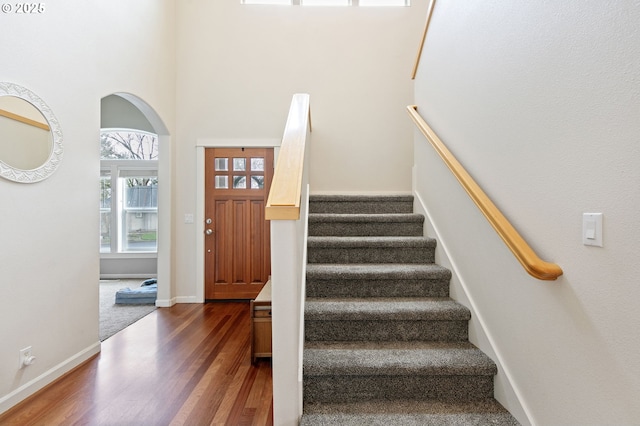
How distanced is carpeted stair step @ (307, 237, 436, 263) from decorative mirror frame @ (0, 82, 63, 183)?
1840 millimetres

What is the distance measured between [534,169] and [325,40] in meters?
3.40

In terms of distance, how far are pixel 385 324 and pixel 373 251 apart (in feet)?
2.06

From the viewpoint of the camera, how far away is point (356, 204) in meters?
3.00

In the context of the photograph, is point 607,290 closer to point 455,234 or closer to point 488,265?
point 488,265

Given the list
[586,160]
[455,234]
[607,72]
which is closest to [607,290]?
[586,160]

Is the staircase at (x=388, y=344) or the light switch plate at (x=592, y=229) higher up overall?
the light switch plate at (x=592, y=229)

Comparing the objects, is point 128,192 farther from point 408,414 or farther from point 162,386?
point 408,414

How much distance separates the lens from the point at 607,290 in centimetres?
101

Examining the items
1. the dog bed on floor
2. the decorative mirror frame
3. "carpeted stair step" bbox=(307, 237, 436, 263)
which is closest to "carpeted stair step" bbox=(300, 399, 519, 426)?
"carpeted stair step" bbox=(307, 237, 436, 263)

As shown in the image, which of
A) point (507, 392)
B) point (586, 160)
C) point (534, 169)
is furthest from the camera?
point (507, 392)

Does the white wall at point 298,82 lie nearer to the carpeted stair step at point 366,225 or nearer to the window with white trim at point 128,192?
the carpeted stair step at point 366,225

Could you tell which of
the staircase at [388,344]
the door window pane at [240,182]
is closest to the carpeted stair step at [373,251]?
the staircase at [388,344]

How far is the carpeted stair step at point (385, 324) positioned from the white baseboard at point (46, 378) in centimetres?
177

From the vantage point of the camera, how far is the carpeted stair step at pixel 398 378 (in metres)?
1.55
